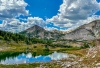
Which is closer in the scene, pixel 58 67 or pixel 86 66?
pixel 86 66

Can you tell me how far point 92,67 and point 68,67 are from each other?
937 cm

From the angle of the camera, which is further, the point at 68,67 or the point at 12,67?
the point at 12,67

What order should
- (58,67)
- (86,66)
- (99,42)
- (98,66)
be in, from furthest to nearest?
1. (99,42)
2. (58,67)
3. (86,66)
4. (98,66)

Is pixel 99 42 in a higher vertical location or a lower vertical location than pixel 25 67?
higher

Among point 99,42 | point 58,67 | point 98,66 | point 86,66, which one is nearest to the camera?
point 98,66

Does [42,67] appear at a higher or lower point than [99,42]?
lower

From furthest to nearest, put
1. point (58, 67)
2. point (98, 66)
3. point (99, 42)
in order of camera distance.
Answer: point (99, 42)
point (58, 67)
point (98, 66)

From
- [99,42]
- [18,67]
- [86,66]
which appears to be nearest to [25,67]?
[18,67]

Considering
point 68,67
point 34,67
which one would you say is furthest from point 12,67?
point 68,67

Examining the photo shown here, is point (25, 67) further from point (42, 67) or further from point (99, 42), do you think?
point (99, 42)

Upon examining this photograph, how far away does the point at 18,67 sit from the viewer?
6594cm

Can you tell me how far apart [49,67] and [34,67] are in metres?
5.89

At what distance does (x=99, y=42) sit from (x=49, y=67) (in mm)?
74819

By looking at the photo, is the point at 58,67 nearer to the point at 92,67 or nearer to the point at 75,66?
the point at 75,66
